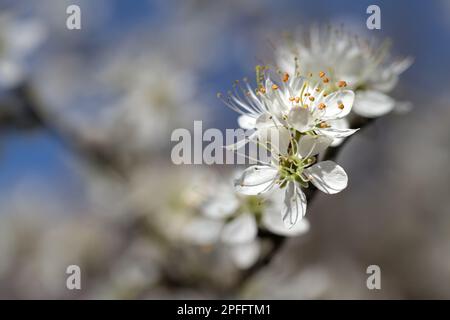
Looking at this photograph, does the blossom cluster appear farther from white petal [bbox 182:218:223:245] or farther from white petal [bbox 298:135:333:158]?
white petal [bbox 182:218:223:245]

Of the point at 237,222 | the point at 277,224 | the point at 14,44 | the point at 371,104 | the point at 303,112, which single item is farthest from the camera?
the point at 14,44

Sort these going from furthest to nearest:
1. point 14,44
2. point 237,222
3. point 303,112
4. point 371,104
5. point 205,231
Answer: point 14,44
point 205,231
point 237,222
point 371,104
point 303,112

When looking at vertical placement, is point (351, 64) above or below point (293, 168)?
above

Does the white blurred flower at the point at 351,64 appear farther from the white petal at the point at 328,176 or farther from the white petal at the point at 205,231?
the white petal at the point at 205,231

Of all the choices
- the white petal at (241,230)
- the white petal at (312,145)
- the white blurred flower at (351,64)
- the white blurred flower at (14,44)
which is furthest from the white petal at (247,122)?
the white blurred flower at (14,44)

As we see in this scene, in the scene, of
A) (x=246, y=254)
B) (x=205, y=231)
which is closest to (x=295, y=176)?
(x=246, y=254)

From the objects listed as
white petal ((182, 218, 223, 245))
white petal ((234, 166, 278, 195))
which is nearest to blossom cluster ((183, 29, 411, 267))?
white petal ((234, 166, 278, 195))

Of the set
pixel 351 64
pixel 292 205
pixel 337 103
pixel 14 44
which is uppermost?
pixel 14 44

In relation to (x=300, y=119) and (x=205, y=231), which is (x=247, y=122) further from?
(x=205, y=231)

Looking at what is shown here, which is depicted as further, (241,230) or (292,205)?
(241,230)
